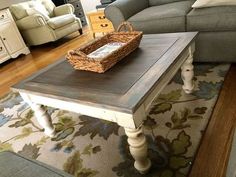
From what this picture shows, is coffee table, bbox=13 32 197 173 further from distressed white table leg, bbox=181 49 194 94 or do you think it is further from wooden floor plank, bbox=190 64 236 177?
wooden floor plank, bbox=190 64 236 177

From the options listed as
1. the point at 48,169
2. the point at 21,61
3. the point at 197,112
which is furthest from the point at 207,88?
the point at 21,61

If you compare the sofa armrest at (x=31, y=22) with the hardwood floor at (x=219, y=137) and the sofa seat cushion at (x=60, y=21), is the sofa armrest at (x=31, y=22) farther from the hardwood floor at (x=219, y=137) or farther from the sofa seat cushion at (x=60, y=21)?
the hardwood floor at (x=219, y=137)

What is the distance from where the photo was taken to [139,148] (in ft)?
3.52

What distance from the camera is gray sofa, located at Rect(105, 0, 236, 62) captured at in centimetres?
179

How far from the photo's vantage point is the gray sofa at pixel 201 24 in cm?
179

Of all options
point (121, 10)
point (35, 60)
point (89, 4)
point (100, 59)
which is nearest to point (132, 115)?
point (100, 59)

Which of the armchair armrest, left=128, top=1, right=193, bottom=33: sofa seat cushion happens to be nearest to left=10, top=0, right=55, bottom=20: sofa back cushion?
the armchair armrest

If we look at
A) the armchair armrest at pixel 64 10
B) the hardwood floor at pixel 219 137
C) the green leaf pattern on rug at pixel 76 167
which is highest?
the armchair armrest at pixel 64 10

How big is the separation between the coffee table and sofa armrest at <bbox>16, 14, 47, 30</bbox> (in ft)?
7.27

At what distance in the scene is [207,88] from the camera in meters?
1.73

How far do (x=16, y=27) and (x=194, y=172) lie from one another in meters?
3.36

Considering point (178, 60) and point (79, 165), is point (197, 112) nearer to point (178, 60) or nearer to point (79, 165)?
point (178, 60)

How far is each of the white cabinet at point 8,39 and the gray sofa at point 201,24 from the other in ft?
6.23

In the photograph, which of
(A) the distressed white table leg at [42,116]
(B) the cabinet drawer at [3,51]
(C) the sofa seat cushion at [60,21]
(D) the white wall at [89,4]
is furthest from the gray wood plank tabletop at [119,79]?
(D) the white wall at [89,4]
